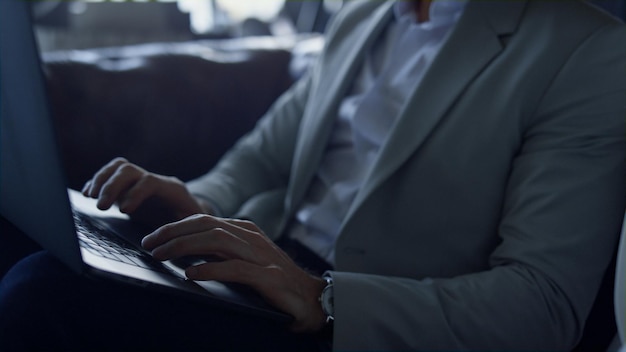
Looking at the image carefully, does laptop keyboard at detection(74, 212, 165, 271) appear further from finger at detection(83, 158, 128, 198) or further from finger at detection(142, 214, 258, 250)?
finger at detection(83, 158, 128, 198)

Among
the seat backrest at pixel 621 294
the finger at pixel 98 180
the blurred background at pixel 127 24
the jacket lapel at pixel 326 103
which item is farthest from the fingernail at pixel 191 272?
the blurred background at pixel 127 24

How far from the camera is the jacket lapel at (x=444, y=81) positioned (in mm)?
809

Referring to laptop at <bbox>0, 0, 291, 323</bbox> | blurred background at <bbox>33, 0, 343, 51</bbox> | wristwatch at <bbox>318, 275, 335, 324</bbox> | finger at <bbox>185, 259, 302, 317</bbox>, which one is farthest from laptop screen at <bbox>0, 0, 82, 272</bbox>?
blurred background at <bbox>33, 0, 343, 51</bbox>

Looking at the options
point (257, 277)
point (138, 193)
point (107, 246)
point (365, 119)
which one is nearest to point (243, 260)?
point (257, 277)

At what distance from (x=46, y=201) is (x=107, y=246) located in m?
0.07

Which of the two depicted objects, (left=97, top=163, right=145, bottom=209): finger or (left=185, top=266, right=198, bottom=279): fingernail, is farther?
(left=97, top=163, right=145, bottom=209): finger

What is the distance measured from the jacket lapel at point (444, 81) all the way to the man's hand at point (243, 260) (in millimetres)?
218

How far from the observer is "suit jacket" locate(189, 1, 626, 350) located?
65 centimetres

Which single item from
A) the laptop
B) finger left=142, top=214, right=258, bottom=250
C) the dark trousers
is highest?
the laptop

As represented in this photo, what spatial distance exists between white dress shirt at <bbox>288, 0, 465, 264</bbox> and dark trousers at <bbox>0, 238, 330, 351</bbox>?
34 centimetres

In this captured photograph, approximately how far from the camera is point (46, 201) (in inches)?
19.8

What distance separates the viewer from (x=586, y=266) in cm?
68

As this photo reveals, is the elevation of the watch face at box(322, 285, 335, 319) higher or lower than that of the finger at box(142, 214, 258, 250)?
lower

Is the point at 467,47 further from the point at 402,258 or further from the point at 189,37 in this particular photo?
the point at 189,37
